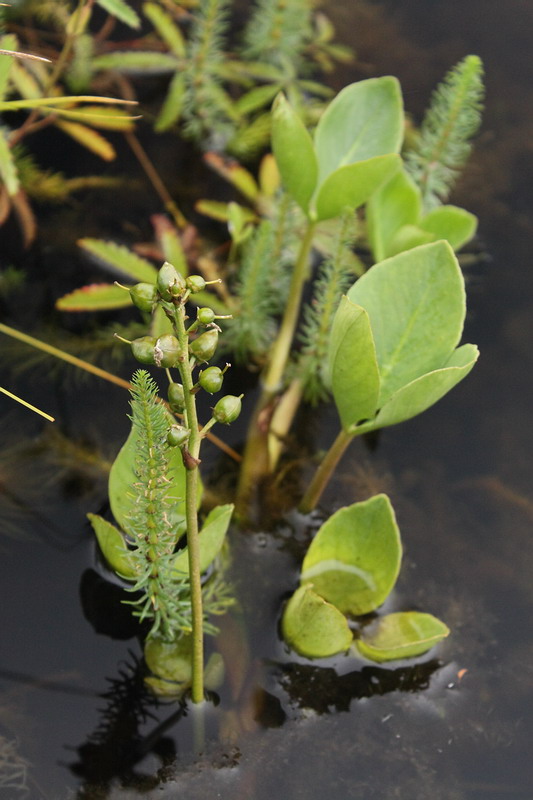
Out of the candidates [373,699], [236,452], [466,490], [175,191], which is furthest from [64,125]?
[373,699]

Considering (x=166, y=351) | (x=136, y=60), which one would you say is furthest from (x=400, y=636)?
(x=136, y=60)

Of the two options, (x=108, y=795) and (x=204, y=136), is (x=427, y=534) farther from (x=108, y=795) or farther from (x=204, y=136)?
(x=204, y=136)

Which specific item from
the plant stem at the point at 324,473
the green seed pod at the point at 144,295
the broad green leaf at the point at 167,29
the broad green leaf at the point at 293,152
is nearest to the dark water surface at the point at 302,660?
the plant stem at the point at 324,473

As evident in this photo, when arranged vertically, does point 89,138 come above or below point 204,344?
below

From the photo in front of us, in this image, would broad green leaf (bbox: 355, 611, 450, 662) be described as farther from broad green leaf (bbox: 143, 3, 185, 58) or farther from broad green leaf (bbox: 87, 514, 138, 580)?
broad green leaf (bbox: 143, 3, 185, 58)

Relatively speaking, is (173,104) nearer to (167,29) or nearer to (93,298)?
(167,29)

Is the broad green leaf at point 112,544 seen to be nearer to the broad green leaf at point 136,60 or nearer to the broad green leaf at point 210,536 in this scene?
the broad green leaf at point 210,536
